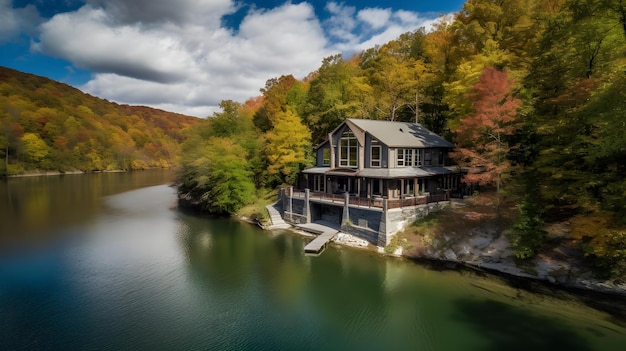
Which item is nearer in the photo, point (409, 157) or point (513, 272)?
point (513, 272)

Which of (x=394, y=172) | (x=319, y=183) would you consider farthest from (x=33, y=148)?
(x=394, y=172)

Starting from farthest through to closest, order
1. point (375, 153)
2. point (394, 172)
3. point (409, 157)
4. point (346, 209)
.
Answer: point (409, 157), point (375, 153), point (394, 172), point (346, 209)

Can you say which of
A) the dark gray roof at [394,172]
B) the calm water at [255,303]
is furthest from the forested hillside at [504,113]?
the calm water at [255,303]

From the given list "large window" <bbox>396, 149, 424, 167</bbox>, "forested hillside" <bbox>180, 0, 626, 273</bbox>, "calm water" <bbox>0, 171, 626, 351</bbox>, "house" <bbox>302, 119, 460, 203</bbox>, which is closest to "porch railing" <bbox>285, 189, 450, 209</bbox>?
"house" <bbox>302, 119, 460, 203</bbox>

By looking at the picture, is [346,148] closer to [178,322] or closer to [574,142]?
[574,142]

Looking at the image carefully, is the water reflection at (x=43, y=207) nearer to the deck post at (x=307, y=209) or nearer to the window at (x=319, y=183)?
the deck post at (x=307, y=209)

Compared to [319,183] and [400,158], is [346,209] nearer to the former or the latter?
[400,158]
